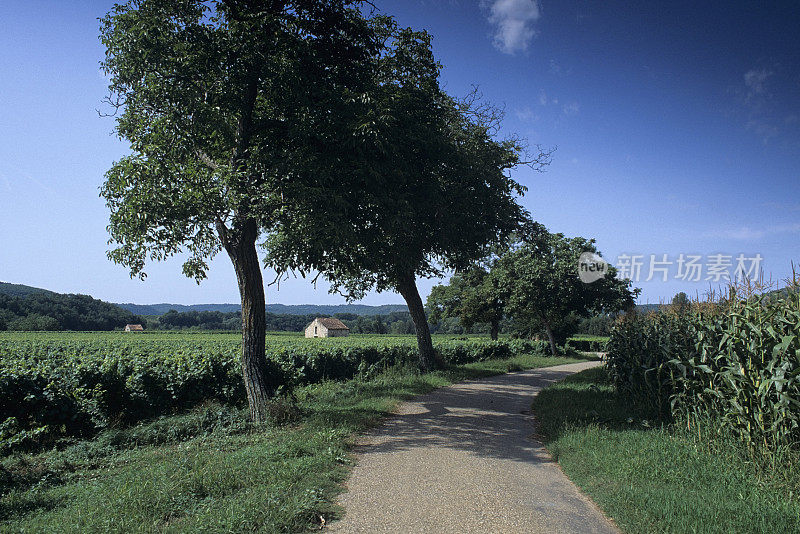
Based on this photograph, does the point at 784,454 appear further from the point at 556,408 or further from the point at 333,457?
the point at 333,457

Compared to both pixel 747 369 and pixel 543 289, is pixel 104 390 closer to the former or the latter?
pixel 747 369

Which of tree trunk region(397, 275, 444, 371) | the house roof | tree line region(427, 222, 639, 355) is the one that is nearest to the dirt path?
tree trunk region(397, 275, 444, 371)

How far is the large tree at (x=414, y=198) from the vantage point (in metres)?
9.09

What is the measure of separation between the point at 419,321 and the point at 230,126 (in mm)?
11253

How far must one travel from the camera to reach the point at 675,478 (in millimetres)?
4930

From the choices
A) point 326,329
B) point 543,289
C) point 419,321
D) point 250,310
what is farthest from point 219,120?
point 326,329

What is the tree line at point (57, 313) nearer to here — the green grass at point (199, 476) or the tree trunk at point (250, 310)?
the green grass at point (199, 476)

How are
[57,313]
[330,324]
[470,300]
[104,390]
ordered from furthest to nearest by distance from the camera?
[330,324]
[57,313]
[470,300]
[104,390]

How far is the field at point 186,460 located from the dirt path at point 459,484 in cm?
43

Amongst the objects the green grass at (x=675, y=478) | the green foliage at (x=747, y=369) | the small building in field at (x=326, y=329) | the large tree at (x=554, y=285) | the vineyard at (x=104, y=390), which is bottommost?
the small building in field at (x=326, y=329)

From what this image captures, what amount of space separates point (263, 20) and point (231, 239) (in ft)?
14.8

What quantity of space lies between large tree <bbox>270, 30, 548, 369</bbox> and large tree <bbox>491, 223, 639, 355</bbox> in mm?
14715

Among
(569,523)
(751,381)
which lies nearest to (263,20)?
(569,523)

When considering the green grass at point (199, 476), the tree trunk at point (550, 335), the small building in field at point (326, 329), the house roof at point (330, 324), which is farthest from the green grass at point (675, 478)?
the house roof at point (330, 324)
